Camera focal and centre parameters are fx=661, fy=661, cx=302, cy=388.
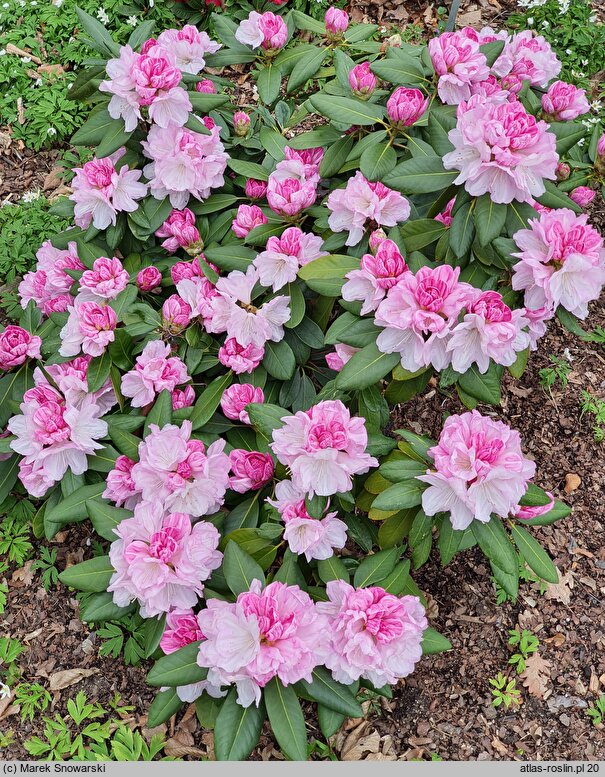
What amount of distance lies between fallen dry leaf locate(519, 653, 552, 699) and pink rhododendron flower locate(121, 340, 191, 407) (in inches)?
59.5

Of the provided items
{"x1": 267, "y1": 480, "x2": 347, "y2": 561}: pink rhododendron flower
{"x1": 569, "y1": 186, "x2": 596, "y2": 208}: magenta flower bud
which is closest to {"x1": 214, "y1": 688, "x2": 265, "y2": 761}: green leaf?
{"x1": 267, "y1": 480, "x2": 347, "y2": 561}: pink rhododendron flower

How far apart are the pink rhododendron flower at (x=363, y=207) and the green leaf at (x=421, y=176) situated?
62 millimetres

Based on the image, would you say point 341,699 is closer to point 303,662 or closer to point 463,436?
point 303,662

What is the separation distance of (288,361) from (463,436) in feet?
2.11

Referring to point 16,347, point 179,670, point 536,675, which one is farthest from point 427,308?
point 536,675

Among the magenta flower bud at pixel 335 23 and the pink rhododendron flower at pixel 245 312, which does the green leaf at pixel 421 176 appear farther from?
the magenta flower bud at pixel 335 23

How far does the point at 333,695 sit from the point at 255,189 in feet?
5.00

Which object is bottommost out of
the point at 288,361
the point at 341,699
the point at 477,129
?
the point at 341,699

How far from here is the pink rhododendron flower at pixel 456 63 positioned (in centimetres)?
182

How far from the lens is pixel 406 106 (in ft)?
5.95

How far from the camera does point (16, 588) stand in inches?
92.7

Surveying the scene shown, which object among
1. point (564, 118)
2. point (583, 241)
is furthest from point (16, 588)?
point (564, 118)

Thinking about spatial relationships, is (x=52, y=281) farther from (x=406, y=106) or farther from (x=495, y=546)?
(x=495, y=546)

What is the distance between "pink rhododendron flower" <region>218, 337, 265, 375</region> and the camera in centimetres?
191
